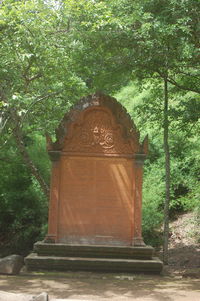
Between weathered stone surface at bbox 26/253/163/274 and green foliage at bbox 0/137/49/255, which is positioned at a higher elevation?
green foliage at bbox 0/137/49/255

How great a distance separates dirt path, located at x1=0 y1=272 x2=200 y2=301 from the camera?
657 cm

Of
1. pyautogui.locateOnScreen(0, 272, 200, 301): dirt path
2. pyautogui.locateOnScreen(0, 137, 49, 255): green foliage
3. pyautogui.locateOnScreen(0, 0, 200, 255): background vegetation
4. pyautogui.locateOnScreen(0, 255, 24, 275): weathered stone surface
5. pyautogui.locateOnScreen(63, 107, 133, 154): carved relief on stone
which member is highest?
pyautogui.locateOnScreen(0, 0, 200, 255): background vegetation

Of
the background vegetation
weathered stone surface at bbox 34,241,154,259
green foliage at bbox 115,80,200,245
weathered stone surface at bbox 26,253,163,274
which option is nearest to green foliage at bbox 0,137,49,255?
the background vegetation

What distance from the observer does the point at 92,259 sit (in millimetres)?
8820

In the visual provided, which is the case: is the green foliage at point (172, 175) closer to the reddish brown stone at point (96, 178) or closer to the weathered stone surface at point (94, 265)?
the reddish brown stone at point (96, 178)

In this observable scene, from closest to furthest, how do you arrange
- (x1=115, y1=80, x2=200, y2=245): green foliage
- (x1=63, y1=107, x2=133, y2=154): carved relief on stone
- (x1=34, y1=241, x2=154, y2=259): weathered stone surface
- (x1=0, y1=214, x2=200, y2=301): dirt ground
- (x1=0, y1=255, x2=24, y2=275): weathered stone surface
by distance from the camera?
(x1=0, y1=214, x2=200, y2=301): dirt ground, (x1=0, y1=255, x2=24, y2=275): weathered stone surface, (x1=34, y1=241, x2=154, y2=259): weathered stone surface, (x1=63, y1=107, x2=133, y2=154): carved relief on stone, (x1=115, y1=80, x2=200, y2=245): green foliage

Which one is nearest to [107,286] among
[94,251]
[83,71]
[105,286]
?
[105,286]

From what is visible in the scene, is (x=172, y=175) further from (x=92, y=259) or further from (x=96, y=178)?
(x=92, y=259)

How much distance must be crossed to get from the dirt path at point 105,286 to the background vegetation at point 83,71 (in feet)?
12.5

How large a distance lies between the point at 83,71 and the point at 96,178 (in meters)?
3.00

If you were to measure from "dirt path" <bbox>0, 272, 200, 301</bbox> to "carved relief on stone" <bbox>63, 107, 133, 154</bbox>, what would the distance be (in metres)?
2.98

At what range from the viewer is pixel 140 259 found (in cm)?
904

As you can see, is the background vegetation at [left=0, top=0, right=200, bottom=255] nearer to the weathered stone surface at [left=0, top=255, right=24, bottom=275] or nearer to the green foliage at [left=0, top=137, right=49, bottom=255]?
the green foliage at [left=0, top=137, right=49, bottom=255]

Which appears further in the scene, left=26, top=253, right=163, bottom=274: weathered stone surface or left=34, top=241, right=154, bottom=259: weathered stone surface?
left=34, top=241, right=154, bottom=259: weathered stone surface
